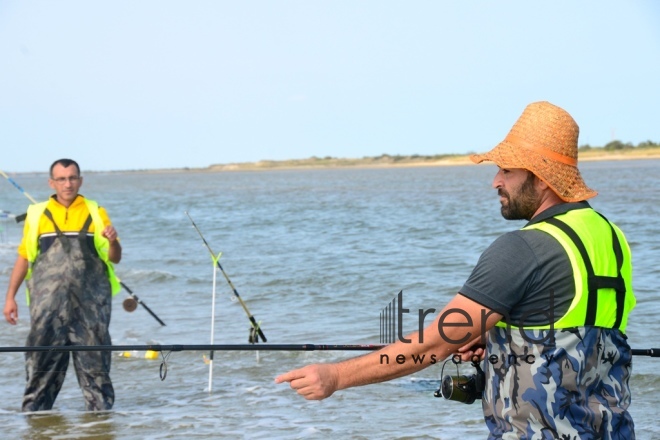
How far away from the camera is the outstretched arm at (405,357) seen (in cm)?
251

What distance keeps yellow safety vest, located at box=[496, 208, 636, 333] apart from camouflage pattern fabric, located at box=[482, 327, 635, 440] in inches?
1.4

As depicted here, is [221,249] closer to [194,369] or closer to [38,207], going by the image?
[194,369]

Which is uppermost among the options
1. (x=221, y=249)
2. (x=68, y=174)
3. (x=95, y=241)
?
(x=68, y=174)

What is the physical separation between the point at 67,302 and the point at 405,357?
14.1ft

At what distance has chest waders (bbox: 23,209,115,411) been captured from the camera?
6.46 meters

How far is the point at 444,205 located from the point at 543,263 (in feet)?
101

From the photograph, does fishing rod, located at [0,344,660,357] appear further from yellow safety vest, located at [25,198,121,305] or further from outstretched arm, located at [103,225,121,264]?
yellow safety vest, located at [25,198,121,305]

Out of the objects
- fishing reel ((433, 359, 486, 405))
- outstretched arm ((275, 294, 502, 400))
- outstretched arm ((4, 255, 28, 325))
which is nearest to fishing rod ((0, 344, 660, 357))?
fishing reel ((433, 359, 486, 405))

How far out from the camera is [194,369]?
8750 millimetres

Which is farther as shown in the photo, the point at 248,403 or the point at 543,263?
the point at 248,403

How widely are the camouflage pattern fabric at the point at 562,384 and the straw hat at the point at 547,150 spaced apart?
1.20ft

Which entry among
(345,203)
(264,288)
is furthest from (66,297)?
(345,203)

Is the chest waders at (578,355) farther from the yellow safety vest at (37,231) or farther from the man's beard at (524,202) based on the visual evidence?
the yellow safety vest at (37,231)

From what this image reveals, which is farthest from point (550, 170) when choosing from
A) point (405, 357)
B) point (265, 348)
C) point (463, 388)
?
point (265, 348)
